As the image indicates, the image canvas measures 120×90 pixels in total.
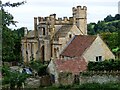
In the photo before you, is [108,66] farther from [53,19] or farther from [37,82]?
[53,19]

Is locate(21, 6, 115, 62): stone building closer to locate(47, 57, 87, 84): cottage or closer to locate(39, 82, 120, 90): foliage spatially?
locate(47, 57, 87, 84): cottage

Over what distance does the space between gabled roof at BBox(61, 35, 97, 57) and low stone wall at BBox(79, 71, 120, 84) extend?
25.1 feet

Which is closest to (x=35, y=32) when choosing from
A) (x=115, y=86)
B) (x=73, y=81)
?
(x=73, y=81)

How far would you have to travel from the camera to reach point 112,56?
160 feet

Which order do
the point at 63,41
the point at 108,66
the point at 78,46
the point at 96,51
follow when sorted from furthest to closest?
A: the point at 63,41 < the point at 78,46 < the point at 96,51 < the point at 108,66

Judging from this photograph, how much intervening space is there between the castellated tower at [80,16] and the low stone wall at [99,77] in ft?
61.4

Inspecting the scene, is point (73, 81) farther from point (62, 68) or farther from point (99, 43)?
point (99, 43)

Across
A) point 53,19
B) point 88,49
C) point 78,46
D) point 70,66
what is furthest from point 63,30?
point 70,66

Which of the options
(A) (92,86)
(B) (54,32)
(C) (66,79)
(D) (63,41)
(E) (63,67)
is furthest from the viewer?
(B) (54,32)

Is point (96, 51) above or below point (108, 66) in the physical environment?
above

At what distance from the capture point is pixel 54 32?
182ft

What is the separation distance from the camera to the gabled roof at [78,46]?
4628 centimetres

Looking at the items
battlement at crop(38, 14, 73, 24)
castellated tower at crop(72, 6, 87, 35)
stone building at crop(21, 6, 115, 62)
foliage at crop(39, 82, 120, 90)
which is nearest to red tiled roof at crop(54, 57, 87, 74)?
stone building at crop(21, 6, 115, 62)

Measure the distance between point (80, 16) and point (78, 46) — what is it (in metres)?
9.65
